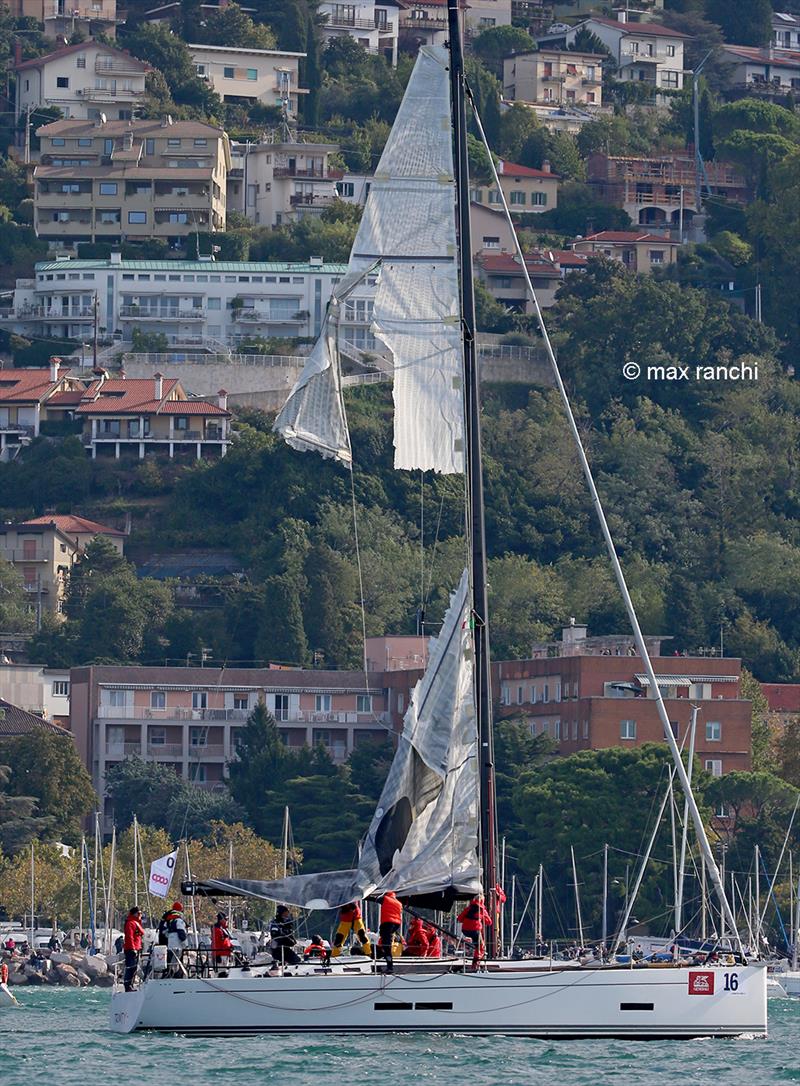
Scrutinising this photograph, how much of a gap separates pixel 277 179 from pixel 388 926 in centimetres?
12755

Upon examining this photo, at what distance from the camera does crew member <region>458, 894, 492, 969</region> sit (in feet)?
131

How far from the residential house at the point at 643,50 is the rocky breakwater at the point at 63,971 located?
114196 mm

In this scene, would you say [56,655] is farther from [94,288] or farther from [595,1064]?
[595,1064]

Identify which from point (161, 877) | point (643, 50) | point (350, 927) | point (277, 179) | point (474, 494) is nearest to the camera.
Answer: point (350, 927)

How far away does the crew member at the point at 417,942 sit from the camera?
40438 millimetres

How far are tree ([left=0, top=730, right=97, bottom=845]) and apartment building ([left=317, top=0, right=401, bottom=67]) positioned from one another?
86958mm

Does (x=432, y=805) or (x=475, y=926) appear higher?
(x=432, y=805)

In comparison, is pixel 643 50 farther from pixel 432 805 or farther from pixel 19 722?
pixel 432 805

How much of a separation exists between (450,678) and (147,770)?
69.8 m

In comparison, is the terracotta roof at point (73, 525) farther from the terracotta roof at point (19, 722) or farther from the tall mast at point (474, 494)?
the tall mast at point (474, 494)

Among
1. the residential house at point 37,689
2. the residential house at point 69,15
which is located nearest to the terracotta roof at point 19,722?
the residential house at point 37,689

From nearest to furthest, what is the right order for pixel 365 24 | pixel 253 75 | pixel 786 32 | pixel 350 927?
pixel 350 927 < pixel 253 75 < pixel 365 24 < pixel 786 32

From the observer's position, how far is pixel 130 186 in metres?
159

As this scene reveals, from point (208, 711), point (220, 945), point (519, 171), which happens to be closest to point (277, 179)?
point (519, 171)
